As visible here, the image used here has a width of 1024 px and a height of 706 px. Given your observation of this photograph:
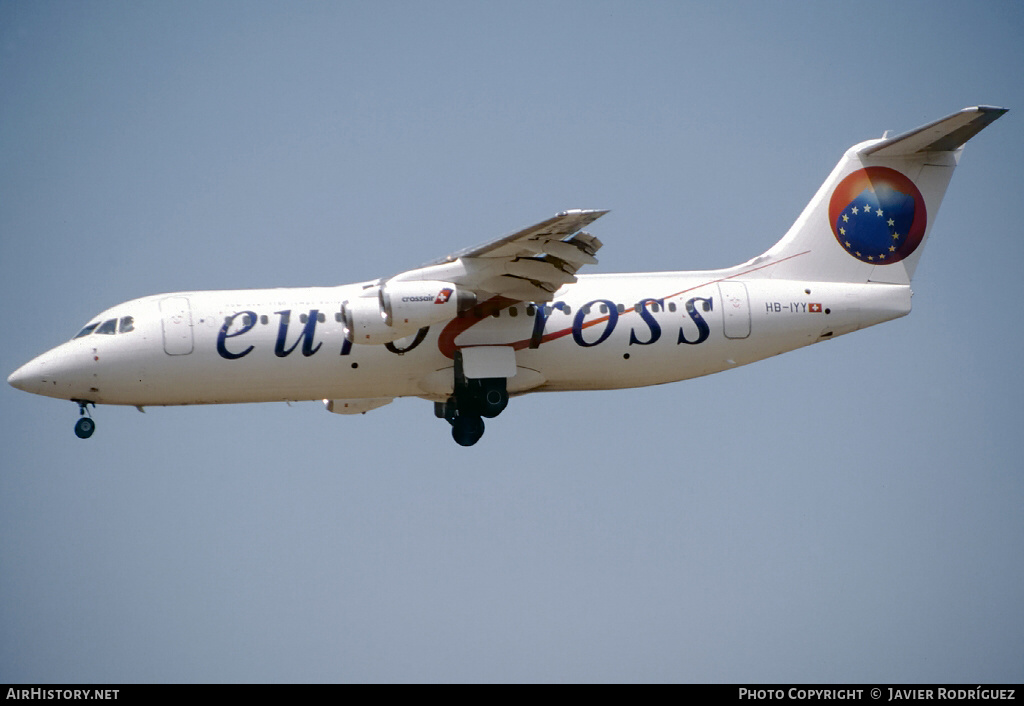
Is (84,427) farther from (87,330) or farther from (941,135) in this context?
(941,135)

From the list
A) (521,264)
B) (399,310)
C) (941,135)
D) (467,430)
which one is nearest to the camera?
(399,310)

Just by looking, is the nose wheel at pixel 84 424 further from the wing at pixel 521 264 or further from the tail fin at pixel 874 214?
the tail fin at pixel 874 214

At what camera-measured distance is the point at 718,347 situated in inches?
810

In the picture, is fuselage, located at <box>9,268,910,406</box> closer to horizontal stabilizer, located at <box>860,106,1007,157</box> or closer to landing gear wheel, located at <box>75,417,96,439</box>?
landing gear wheel, located at <box>75,417,96,439</box>

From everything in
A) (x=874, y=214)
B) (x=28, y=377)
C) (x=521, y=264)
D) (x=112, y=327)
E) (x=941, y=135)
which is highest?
(x=941, y=135)

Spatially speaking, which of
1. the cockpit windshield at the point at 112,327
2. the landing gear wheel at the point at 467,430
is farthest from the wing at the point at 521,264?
the cockpit windshield at the point at 112,327

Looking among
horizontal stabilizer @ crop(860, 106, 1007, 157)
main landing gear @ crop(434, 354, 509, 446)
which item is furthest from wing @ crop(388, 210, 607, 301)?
horizontal stabilizer @ crop(860, 106, 1007, 157)

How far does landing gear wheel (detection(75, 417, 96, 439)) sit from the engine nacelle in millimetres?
3960

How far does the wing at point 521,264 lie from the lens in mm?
18906

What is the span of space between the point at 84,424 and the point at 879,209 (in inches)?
468

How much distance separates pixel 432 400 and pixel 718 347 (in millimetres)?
4195

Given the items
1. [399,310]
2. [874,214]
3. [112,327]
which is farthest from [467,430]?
[874,214]

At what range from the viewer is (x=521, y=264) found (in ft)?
63.7
